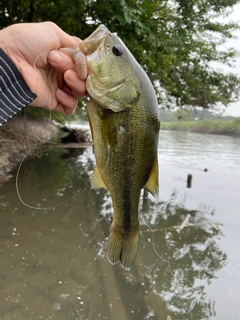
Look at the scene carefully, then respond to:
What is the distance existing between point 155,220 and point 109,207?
1389 mm

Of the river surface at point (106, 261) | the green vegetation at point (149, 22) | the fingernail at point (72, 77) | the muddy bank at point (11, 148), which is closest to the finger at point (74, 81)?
the fingernail at point (72, 77)

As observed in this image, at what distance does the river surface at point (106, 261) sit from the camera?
4434 mm

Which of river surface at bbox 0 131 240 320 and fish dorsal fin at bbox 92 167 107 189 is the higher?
fish dorsal fin at bbox 92 167 107 189

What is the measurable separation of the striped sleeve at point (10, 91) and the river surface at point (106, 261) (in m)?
3.20

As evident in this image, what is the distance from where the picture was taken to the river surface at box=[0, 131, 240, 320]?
4434 mm

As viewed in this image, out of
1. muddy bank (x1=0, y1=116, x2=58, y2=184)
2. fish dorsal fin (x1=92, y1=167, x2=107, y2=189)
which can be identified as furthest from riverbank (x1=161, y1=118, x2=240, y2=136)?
fish dorsal fin (x1=92, y1=167, x2=107, y2=189)

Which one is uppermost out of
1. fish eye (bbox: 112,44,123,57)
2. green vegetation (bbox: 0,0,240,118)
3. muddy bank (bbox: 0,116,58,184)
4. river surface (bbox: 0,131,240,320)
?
green vegetation (bbox: 0,0,240,118)

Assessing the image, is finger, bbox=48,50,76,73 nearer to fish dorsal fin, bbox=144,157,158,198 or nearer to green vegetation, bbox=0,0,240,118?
fish dorsal fin, bbox=144,157,158,198

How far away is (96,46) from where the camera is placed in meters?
1.76

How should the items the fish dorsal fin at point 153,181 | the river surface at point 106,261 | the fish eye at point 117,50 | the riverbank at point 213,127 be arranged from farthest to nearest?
the riverbank at point 213,127
the river surface at point 106,261
the fish dorsal fin at point 153,181
the fish eye at point 117,50

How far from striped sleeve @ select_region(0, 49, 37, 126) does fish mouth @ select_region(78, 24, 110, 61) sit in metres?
0.53

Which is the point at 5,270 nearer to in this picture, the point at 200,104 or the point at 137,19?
the point at 137,19

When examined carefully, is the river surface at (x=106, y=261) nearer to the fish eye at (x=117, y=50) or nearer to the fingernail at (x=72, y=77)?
the fingernail at (x=72, y=77)

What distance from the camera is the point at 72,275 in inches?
198
